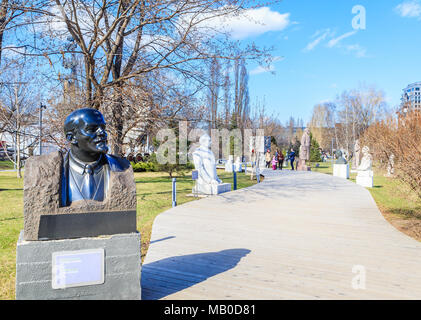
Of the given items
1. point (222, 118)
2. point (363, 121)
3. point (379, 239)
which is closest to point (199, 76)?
point (222, 118)

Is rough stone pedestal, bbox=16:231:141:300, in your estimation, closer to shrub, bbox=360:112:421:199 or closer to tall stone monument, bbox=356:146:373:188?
shrub, bbox=360:112:421:199

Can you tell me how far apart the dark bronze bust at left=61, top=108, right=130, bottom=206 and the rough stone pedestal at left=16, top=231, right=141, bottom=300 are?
1.31ft

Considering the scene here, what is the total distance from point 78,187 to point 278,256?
301 cm

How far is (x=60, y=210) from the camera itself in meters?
2.71

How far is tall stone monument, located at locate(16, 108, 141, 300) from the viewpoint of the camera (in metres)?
2.62

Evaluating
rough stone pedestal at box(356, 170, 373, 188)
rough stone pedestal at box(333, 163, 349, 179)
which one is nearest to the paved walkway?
rough stone pedestal at box(356, 170, 373, 188)

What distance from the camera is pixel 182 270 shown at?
3.90m

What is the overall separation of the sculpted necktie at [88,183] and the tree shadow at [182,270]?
120 cm

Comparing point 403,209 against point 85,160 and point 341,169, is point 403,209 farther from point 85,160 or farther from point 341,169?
point 341,169

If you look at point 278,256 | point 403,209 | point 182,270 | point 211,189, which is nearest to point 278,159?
point 211,189

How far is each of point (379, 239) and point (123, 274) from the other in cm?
469

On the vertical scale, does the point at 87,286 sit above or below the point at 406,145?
below

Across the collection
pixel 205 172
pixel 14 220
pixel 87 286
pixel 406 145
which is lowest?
pixel 14 220

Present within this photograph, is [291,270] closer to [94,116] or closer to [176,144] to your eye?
[94,116]
